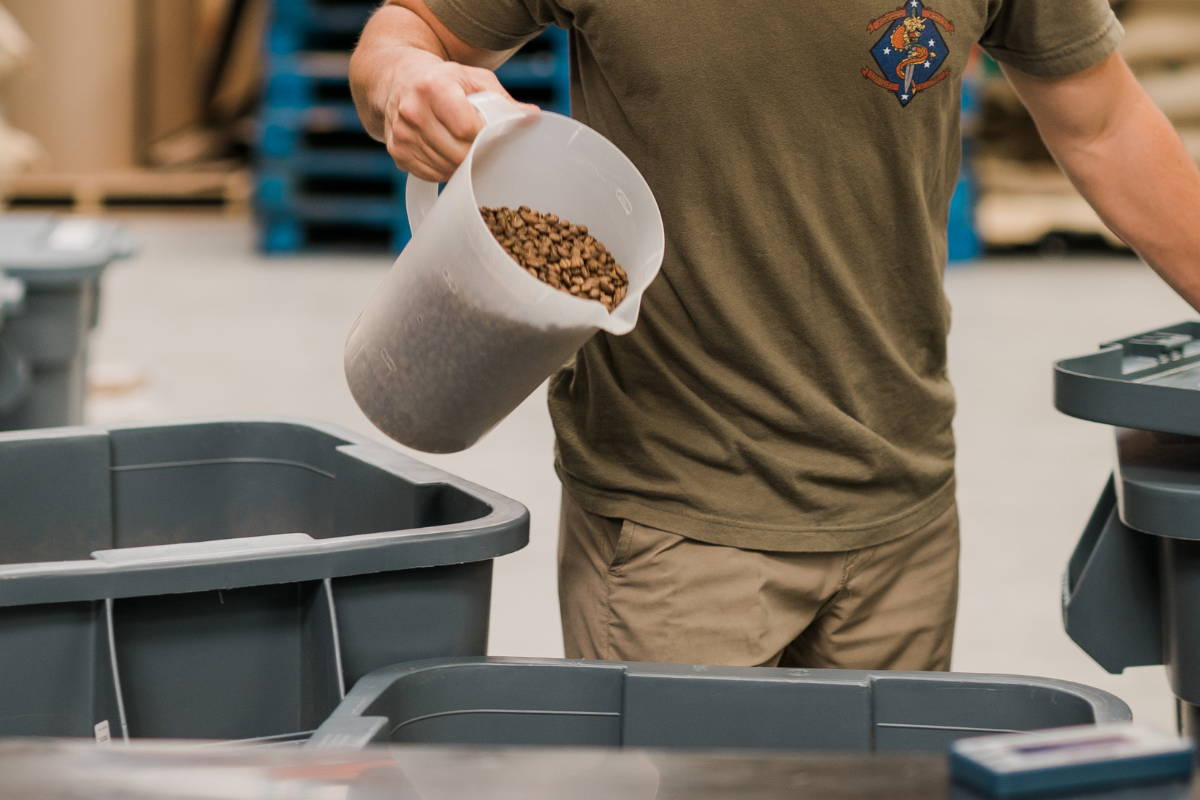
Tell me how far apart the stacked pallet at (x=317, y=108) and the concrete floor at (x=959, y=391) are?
236 mm

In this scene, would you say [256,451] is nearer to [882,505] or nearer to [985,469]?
[882,505]

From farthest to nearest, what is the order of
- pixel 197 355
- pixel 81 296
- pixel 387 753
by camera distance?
pixel 197 355 → pixel 81 296 → pixel 387 753

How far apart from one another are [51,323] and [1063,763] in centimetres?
260

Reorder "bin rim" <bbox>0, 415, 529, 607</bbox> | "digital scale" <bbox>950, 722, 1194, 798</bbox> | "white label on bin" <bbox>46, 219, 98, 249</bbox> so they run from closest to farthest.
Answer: "digital scale" <bbox>950, 722, 1194, 798</bbox> < "bin rim" <bbox>0, 415, 529, 607</bbox> < "white label on bin" <bbox>46, 219, 98, 249</bbox>

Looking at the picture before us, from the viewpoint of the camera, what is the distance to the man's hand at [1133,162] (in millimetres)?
1419

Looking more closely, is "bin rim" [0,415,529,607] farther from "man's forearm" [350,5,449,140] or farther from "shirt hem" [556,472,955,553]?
"man's forearm" [350,5,449,140]

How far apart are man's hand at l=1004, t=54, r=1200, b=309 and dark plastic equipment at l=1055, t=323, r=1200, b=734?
0.27ft

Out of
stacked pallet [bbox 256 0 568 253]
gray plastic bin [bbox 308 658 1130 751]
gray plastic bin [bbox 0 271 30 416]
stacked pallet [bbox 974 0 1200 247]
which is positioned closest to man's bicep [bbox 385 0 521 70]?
gray plastic bin [bbox 308 658 1130 751]

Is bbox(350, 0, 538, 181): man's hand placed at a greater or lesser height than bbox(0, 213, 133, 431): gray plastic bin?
greater

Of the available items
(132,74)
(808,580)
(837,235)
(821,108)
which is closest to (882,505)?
(808,580)

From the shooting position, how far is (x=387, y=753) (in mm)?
693

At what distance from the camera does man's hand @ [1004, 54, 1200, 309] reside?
55.9 inches

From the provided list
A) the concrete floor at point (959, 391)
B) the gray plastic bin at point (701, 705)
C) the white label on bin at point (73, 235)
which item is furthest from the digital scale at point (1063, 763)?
the white label on bin at point (73, 235)

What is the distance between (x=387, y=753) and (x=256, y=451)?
0.85m
